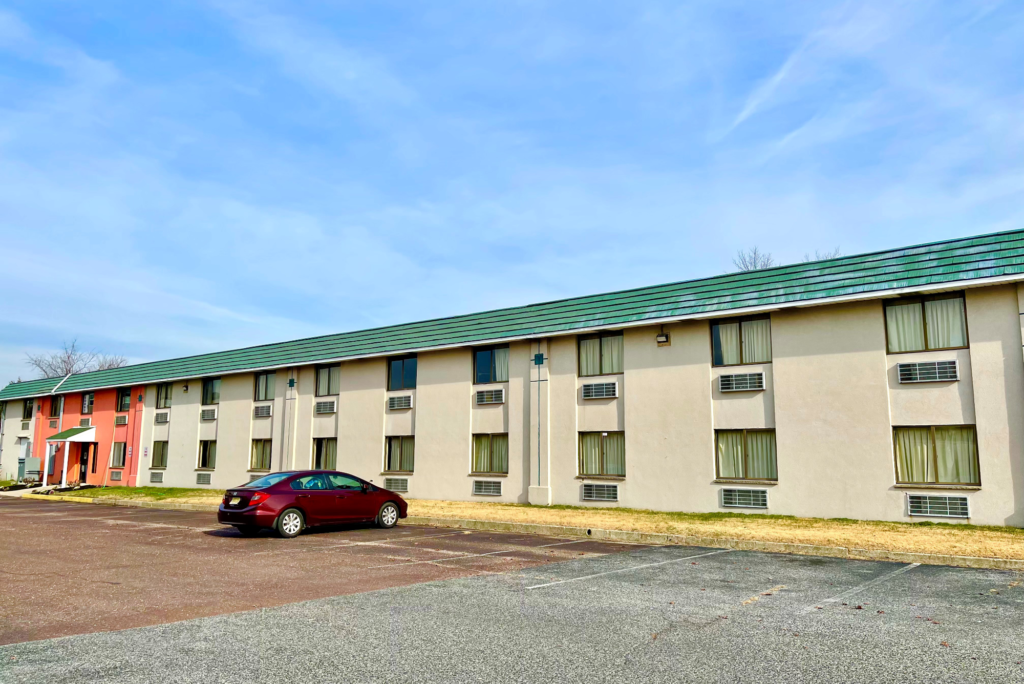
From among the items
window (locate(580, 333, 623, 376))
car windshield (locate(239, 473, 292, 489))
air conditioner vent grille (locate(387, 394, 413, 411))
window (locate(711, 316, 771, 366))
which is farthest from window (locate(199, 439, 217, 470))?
window (locate(711, 316, 771, 366))

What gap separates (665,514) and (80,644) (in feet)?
46.9

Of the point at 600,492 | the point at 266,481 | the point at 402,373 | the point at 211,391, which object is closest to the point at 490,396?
the point at 402,373

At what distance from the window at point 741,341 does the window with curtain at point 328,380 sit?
14.8 m

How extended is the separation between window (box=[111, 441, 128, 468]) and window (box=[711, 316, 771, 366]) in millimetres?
30628

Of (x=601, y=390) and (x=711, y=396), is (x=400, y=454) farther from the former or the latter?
(x=711, y=396)

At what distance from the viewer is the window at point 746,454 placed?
18219 millimetres

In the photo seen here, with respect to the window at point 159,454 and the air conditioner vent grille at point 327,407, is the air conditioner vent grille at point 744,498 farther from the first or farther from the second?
the window at point 159,454

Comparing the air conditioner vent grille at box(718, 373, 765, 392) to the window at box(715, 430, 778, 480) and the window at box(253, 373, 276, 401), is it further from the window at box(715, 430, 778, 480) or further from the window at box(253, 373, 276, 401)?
the window at box(253, 373, 276, 401)

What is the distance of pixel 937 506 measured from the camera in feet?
51.8

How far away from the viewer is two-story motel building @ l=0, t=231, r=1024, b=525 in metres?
15.8

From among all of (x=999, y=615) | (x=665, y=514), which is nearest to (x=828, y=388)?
(x=665, y=514)

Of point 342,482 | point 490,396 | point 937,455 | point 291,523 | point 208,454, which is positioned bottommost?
point 291,523

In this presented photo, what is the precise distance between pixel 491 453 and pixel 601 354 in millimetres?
4859

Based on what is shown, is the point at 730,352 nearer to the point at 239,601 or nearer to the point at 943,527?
the point at 943,527
